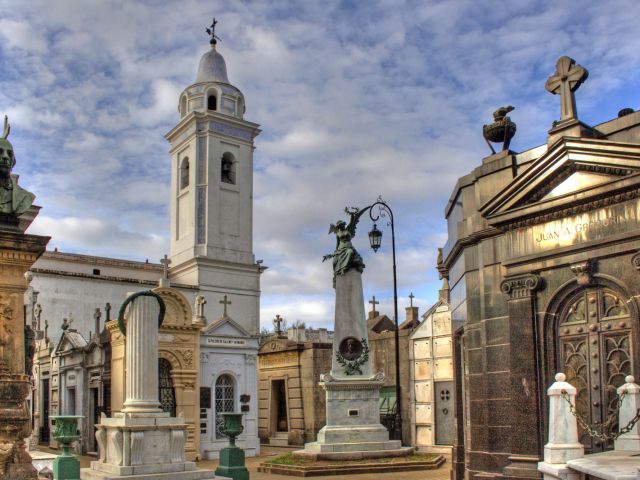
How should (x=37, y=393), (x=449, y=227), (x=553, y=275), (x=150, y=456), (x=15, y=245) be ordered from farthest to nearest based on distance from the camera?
(x=37, y=393) < (x=449, y=227) < (x=150, y=456) < (x=553, y=275) < (x=15, y=245)

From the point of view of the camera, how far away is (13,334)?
29.8 feet

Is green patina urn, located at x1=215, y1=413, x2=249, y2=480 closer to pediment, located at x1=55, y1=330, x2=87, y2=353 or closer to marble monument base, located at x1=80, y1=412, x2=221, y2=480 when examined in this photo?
marble monument base, located at x1=80, y1=412, x2=221, y2=480

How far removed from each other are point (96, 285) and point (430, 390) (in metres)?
21.1

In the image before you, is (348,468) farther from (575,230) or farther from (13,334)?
(13,334)

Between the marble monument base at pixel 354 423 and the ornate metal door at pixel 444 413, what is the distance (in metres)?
4.53

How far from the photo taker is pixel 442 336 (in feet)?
79.5

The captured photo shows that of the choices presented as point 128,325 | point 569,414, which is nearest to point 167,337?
point 128,325

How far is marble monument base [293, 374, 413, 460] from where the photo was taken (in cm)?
1834

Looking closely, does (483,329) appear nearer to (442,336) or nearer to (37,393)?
(442,336)

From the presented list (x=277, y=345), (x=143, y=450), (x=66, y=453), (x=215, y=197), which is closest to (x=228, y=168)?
(x=215, y=197)

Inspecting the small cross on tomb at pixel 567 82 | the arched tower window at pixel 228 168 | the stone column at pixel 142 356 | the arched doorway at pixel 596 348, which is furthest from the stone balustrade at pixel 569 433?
the arched tower window at pixel 228 168

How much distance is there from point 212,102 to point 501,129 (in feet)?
93.5

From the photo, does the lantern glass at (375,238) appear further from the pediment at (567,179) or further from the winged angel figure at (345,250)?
the pediment at (567,179)

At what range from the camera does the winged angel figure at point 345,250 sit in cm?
2019
